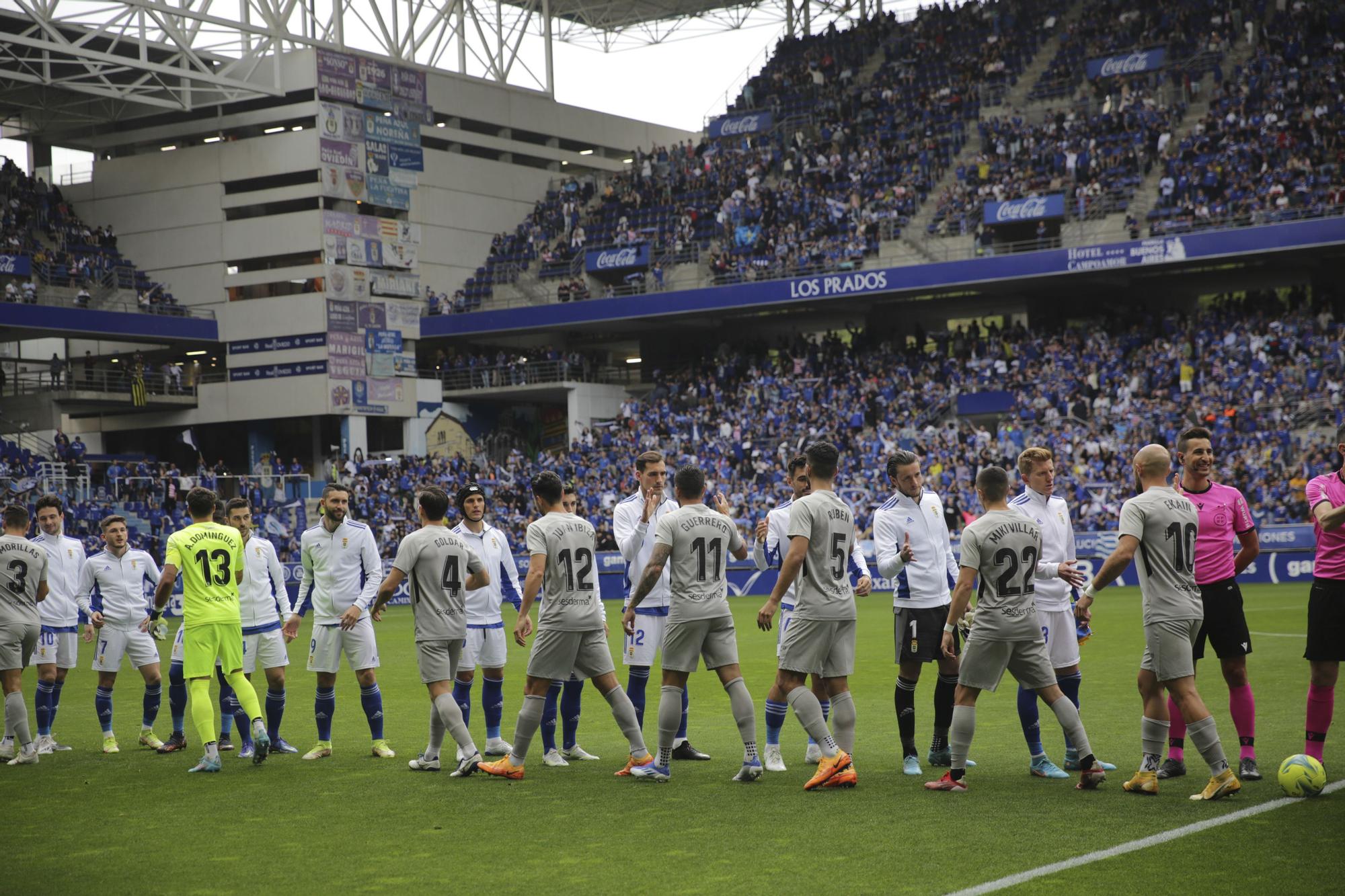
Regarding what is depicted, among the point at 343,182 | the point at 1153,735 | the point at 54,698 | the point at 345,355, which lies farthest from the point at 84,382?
the point at 1153,735

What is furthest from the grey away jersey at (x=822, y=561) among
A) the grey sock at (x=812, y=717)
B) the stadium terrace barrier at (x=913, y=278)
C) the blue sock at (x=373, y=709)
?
the stadium terrace barrier at (x=913, y=278)

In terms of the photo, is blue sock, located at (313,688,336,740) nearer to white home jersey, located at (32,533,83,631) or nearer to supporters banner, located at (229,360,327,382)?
white home jersey, located at (32,533,83,631)

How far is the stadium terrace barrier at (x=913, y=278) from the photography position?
125 ft

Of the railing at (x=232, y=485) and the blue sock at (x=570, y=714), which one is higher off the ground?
the railing at (x=232, y=485)

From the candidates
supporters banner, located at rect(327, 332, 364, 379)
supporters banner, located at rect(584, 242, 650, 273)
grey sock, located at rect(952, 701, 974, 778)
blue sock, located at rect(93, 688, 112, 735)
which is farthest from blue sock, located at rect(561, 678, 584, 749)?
supporters banner, located at rect(327, 332, 364, 379)

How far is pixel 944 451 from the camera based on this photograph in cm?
3872

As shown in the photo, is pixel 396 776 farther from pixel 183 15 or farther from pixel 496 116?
pixel 496 116

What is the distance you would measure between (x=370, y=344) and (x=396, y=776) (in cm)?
4243

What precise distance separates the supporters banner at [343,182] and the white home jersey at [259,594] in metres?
40.5

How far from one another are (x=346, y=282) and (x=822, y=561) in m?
44.2

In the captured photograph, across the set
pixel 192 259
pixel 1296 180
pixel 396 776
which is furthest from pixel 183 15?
pixel 396 776

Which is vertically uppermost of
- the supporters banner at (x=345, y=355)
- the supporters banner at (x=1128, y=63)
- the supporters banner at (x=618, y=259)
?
the supporters banner at (x=1128, y=63)

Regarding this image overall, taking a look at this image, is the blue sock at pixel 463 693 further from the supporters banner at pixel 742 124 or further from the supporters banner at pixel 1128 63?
the supporters banner at pixel 742 124

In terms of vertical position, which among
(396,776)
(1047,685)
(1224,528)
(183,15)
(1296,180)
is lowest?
(396,776)
